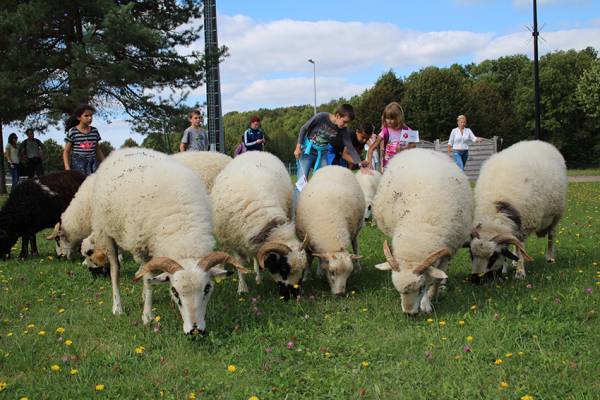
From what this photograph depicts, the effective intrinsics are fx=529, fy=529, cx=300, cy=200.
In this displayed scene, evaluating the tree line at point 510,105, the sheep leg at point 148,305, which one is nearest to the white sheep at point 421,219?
the sheep leg at point 148,305

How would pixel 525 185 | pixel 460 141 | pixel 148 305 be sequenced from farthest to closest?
1. pixel 460 141
2. pixel 525 185
3. pixel 148 305

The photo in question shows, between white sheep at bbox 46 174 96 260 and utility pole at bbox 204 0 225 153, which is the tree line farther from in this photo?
white sheep at bbox 46 174 96 260

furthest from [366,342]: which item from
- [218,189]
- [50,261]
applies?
[50,261]

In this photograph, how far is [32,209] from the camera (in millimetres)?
8797

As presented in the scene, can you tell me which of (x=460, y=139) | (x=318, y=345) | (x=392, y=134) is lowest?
(x=318, y=345)

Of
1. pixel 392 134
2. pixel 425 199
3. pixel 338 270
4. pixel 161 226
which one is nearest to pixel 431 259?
pixel 425 199

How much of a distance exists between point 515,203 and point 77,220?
6388 mm

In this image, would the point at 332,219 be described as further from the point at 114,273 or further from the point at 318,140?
the point at 114,273

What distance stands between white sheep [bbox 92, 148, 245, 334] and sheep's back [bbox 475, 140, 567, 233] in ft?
11.5

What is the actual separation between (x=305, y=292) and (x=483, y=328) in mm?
2310

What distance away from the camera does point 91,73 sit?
626 inches

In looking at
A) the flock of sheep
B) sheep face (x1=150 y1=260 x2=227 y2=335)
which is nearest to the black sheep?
the flock of sheep

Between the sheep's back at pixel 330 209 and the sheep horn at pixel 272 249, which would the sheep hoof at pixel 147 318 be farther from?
the sheep's back at pixel 330 209

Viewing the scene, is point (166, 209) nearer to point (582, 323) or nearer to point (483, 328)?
point (483, 328)
